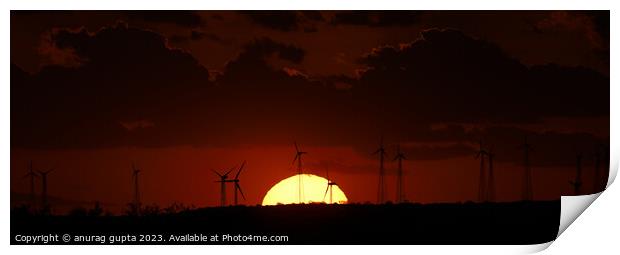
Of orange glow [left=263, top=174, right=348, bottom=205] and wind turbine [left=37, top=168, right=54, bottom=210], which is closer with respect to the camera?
wind turbine [left=37, top=168, right=54, bottom=210]

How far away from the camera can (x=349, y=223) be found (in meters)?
13.5

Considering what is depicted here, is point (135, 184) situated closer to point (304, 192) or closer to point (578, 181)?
point (304, 192)

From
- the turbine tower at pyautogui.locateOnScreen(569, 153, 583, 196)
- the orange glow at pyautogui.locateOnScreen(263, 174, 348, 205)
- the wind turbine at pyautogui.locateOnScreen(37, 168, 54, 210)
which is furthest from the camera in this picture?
the orange glow at pyautogui.locateOnScreen(263, 174, 348, 205)

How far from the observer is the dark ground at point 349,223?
13188 millimetres

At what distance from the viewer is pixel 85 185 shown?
1336cm

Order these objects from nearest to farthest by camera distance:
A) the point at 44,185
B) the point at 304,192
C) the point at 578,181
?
the point at 44,185 → the point at 578,181 → the point at 304,192

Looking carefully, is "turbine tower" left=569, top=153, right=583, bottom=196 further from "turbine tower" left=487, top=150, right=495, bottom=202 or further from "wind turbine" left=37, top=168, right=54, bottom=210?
"wind turbine" left=37, top=168, right=54, bottom=210

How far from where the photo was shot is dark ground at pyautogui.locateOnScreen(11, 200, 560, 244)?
43.3 feet

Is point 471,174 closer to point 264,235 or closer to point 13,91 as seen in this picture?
point 264,235

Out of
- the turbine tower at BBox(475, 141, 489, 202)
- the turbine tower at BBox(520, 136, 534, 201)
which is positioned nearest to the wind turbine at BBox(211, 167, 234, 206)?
the turbine tower at BBox(475, 141, 489, 202)

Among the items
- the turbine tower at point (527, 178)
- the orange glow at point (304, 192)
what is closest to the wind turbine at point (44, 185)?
the orange glow at point (304, 192)

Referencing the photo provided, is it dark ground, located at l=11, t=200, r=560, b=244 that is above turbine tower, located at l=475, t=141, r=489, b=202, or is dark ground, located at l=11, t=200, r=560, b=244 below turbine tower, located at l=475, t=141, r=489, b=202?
below

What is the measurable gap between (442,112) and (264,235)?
2.93 meters

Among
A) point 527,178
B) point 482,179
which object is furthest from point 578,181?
point 482,179
